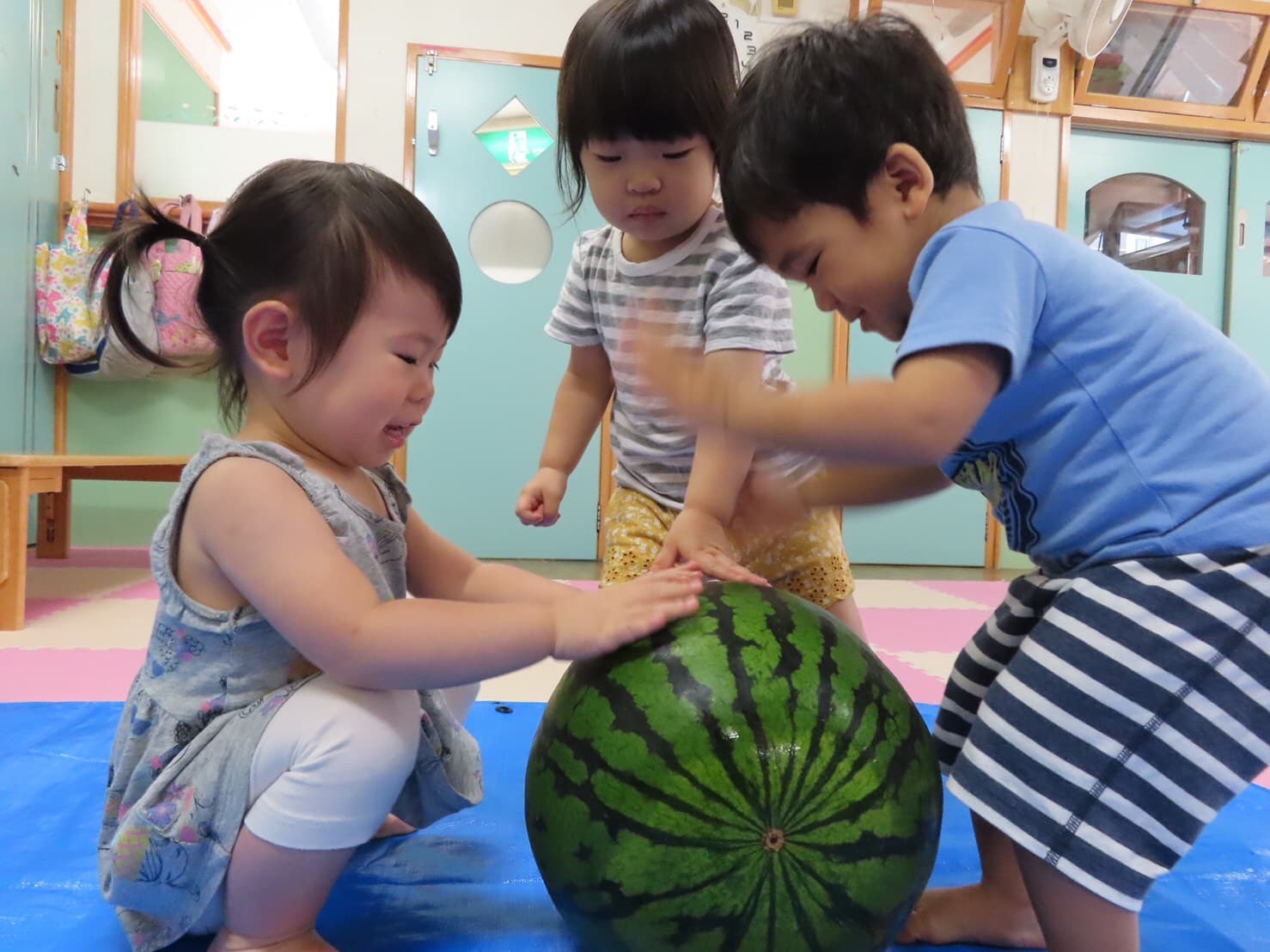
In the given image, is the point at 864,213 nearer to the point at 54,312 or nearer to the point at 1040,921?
the point at 1040,921

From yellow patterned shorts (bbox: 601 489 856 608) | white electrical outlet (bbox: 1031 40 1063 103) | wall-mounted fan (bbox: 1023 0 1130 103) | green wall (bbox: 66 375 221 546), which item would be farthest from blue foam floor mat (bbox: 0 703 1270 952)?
white electrical outlet (bbox: 1031 40 1063 103)

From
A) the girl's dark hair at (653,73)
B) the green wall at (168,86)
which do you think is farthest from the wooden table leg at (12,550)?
the green wall at (168,86)

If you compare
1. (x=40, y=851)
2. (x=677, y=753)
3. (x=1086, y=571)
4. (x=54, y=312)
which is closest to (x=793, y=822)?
(x=677, y=753)

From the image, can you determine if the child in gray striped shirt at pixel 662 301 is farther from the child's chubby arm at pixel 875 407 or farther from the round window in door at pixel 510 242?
the round window in door at pixel 510 242

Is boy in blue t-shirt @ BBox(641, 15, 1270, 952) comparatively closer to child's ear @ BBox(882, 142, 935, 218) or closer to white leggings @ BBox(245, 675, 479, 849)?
child's ear @ BBox(882, 142, 935, 218)

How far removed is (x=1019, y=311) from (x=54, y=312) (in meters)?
4.48

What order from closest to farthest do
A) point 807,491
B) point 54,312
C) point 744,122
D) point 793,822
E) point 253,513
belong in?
Result: 1. point 793,822
2. point 253,513
3. point 744,122
4. point 807,491
5. point 54,312

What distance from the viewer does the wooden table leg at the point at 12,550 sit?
2.58 m

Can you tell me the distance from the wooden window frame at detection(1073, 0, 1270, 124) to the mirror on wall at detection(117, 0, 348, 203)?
12.9 feet

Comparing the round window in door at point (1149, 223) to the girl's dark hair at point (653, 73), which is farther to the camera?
the round window in door at point (1149, 223)

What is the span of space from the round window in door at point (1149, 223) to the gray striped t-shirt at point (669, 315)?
4351 millimetres

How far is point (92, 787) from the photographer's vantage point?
1421mm

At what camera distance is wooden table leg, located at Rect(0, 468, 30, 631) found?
8.46ft

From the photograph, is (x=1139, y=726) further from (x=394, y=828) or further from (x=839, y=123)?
(x=394, y=828)
